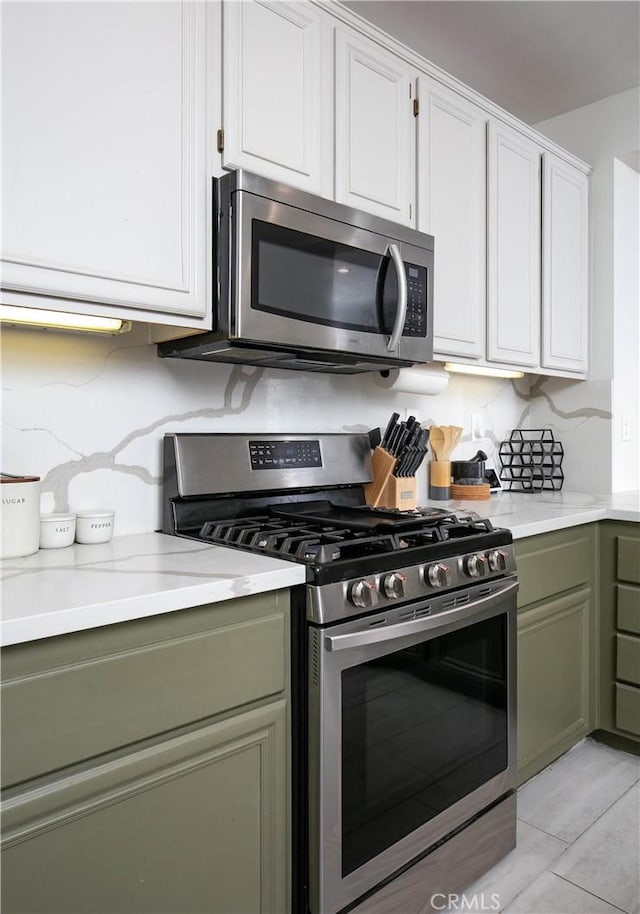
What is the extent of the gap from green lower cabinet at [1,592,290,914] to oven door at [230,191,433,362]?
2.20ft

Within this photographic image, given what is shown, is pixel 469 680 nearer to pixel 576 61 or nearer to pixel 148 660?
pixel 148 660

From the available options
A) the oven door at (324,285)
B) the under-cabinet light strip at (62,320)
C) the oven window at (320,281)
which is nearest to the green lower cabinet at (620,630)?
the oven door at (324,285)

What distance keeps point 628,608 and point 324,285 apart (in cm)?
161

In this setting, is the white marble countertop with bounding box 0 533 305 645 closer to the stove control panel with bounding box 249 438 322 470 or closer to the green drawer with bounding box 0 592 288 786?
the green drawer with bounding box 0 592 288 786

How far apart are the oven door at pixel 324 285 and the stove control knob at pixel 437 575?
2.00 feet

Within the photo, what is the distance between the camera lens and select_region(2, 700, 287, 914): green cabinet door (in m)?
0.95

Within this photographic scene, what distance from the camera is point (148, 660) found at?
1.06m

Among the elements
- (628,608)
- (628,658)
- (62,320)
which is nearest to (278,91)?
(62,320)

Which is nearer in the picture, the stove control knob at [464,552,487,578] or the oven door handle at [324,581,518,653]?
the oven door handle at [324,581,518,653]

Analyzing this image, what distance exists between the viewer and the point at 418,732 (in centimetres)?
148

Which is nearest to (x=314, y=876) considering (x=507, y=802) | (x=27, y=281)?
(x=507, y=802)

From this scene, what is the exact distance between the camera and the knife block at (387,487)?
209 cm

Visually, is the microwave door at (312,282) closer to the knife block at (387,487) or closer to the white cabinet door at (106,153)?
the white cabinet door at (106,153)

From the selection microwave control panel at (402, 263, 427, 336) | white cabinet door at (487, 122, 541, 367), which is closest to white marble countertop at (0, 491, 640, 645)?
microwave control panel at (402, 263, 427, 336)
